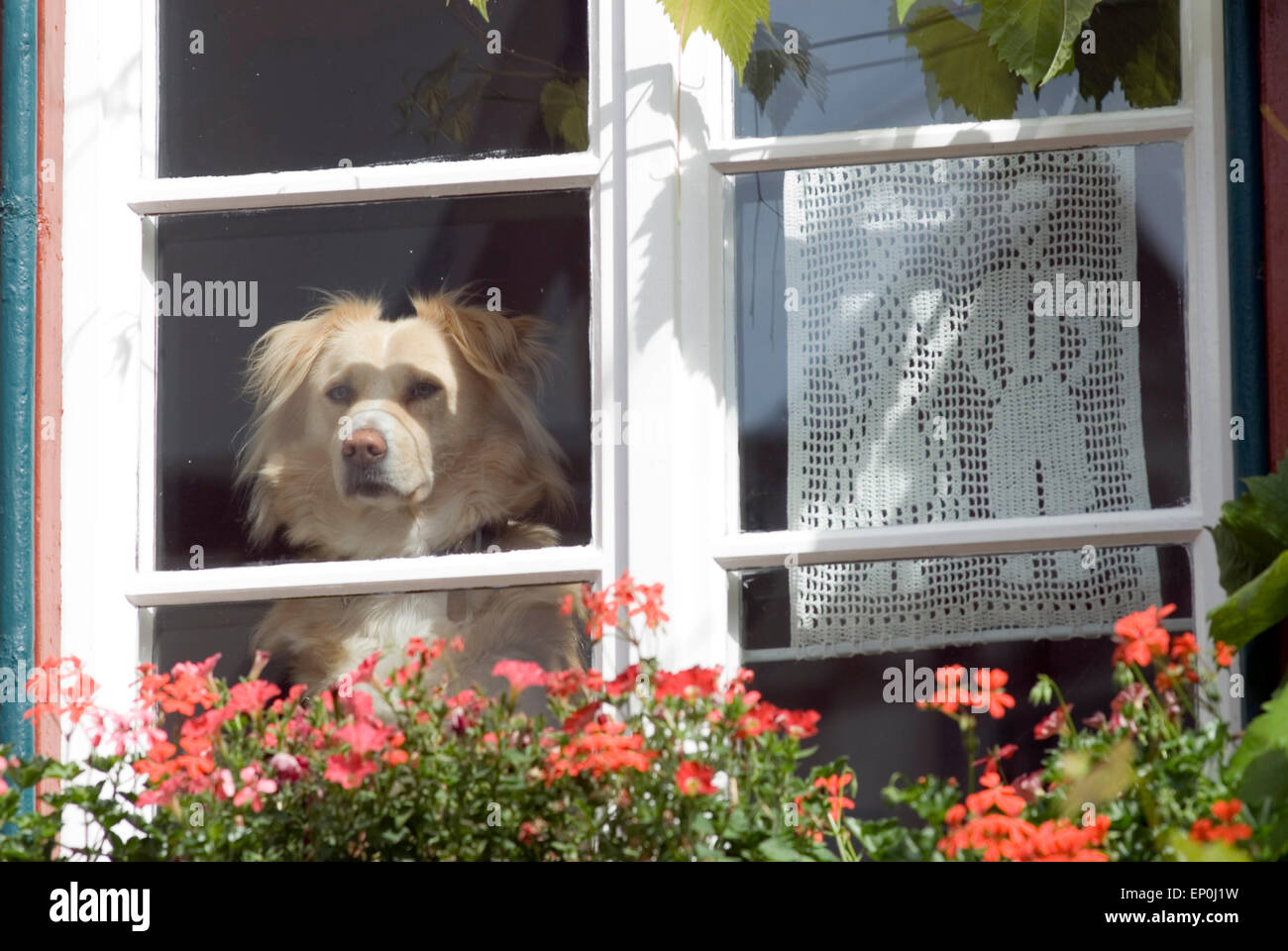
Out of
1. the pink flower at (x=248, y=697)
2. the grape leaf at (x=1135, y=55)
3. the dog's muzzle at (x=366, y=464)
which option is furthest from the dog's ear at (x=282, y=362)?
the grape leaf at (x=1135, y=55)

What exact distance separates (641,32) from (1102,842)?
1.35 metres

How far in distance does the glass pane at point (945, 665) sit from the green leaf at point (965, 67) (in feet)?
2.20

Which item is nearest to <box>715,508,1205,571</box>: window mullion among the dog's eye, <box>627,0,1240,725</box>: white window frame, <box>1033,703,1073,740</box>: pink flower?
<box>627,0,1240,725</box>: white window frame

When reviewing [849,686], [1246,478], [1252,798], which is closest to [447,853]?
[849,686]

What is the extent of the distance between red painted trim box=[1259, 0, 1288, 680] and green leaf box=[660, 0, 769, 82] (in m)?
0.70

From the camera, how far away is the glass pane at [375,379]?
246 centimetres

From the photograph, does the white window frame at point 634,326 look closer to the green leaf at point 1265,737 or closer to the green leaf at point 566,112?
the green leaf at point 566,112

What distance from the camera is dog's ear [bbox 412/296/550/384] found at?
2.48 meters

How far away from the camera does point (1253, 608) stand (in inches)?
75.1

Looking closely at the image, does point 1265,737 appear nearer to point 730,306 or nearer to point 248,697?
point 730,306

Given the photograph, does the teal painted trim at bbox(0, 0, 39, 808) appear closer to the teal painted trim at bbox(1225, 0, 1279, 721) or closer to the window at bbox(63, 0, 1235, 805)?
the window at bbox(63, 0, 1235, 805)

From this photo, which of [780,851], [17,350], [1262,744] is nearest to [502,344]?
[17,350]

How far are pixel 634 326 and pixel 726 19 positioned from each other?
0.44 m

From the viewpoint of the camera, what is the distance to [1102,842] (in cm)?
174
